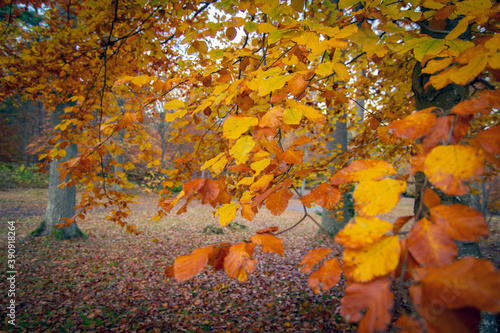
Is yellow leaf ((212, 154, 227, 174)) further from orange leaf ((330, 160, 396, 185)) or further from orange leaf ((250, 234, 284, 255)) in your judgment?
orange leaf ((330, 160, 396, 185))

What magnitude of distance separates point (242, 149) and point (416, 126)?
0.58m

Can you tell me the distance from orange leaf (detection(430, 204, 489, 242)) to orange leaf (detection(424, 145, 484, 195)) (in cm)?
8

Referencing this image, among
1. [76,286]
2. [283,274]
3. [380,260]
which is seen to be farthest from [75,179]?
[283,274]

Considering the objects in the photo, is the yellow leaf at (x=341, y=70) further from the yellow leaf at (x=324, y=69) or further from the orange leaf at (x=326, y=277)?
the orange leaf at (x=326, y=277)

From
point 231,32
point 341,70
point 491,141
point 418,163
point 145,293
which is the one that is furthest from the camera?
point 145,293

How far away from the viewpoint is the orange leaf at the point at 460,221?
51 centimetres

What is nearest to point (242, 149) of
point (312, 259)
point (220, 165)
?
point (220, 165)

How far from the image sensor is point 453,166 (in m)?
0.52

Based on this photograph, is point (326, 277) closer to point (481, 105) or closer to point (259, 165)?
point (259, 165)

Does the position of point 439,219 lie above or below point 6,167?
above

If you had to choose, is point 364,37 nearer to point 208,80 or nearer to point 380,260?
point 208,80

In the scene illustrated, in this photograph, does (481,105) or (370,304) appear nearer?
(370,304)

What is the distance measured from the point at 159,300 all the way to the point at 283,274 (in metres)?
2.44

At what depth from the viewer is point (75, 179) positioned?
84.2 inches
